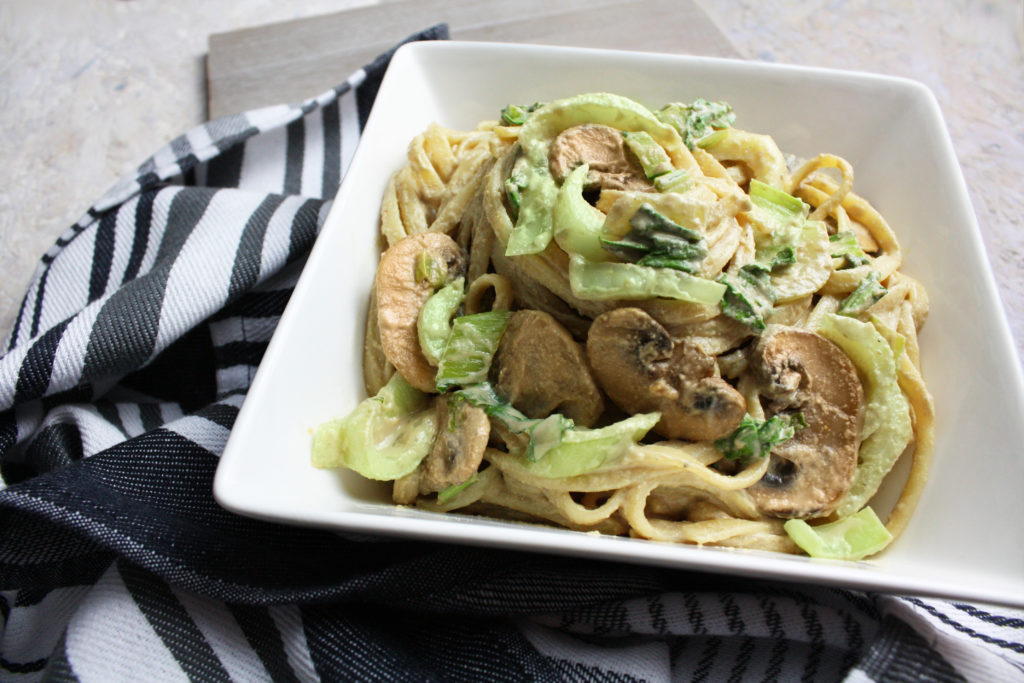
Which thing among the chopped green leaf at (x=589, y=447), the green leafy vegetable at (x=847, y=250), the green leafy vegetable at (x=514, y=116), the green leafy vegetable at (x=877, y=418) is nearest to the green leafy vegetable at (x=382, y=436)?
the chopped green leaf at (x=589, y=447)

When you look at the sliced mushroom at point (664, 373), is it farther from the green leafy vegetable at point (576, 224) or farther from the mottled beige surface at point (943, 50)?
the mottled beige surface at point (943, 50)

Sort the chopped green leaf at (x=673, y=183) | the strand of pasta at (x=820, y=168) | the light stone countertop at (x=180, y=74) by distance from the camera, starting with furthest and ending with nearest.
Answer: the light stone countertop at (x=180, y=74)
the strand of pasta at (x=820, y=168)
the chopped green leaf at (x=673, y=183)

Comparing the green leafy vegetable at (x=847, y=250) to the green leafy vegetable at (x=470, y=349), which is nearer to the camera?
the green leafy vegetable at (x=470, y=349)

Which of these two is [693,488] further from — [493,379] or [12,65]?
→ [12,65]

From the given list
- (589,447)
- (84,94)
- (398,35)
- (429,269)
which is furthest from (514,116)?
(84,94)

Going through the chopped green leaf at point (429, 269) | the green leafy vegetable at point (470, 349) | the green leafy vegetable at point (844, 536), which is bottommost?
the green leafy vegetable at point (844, 536)

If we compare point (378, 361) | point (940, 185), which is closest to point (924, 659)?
point (940, 185)

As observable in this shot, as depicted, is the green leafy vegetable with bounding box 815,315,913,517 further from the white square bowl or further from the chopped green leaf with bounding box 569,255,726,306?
the chopped green leaf with bounding box 569,255,726,306

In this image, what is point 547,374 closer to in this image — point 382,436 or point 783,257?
point 382,436
